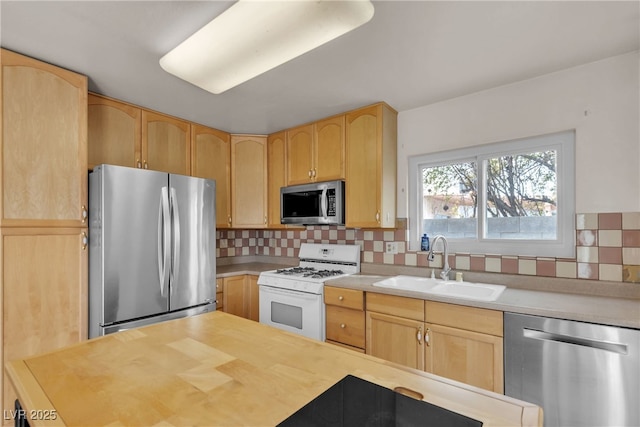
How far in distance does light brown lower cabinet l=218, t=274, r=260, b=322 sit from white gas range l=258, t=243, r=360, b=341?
32 centimetres

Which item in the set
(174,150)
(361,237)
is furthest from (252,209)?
(361,237)

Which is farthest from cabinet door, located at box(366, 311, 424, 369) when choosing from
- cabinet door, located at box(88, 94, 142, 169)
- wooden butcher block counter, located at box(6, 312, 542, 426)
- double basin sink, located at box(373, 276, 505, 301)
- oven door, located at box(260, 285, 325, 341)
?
cabinet door, located at box(88, 94, 142, 169)

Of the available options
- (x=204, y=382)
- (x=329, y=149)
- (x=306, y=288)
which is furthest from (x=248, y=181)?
(x=204, y=382)

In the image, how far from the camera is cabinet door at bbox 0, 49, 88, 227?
1694 mm

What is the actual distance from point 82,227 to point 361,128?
6.80ft

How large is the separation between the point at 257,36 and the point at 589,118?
200 centimetres

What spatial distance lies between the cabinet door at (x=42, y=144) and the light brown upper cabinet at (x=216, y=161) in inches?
41.2

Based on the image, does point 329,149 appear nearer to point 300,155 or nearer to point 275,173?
point 300,155

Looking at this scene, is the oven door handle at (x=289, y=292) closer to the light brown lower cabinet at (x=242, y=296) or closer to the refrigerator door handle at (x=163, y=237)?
the light brown lower cabinet at (x=242, y=296)

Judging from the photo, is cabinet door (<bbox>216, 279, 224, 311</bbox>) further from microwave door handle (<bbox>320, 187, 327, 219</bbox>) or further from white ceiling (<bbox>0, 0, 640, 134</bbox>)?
white ceiling (<bbox>0, 0, 640, 134</bbox>)

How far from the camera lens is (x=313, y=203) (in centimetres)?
284

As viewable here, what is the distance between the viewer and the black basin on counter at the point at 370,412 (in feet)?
2.28

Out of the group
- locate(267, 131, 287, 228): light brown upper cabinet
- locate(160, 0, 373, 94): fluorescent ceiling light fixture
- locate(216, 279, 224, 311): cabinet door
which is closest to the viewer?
locate(160, 0, 373, 94): fluorescent ceiling light fixture

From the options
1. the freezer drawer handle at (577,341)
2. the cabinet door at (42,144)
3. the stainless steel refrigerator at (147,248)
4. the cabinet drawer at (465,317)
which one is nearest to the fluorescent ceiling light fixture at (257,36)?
the cabinet door at (42,144)
